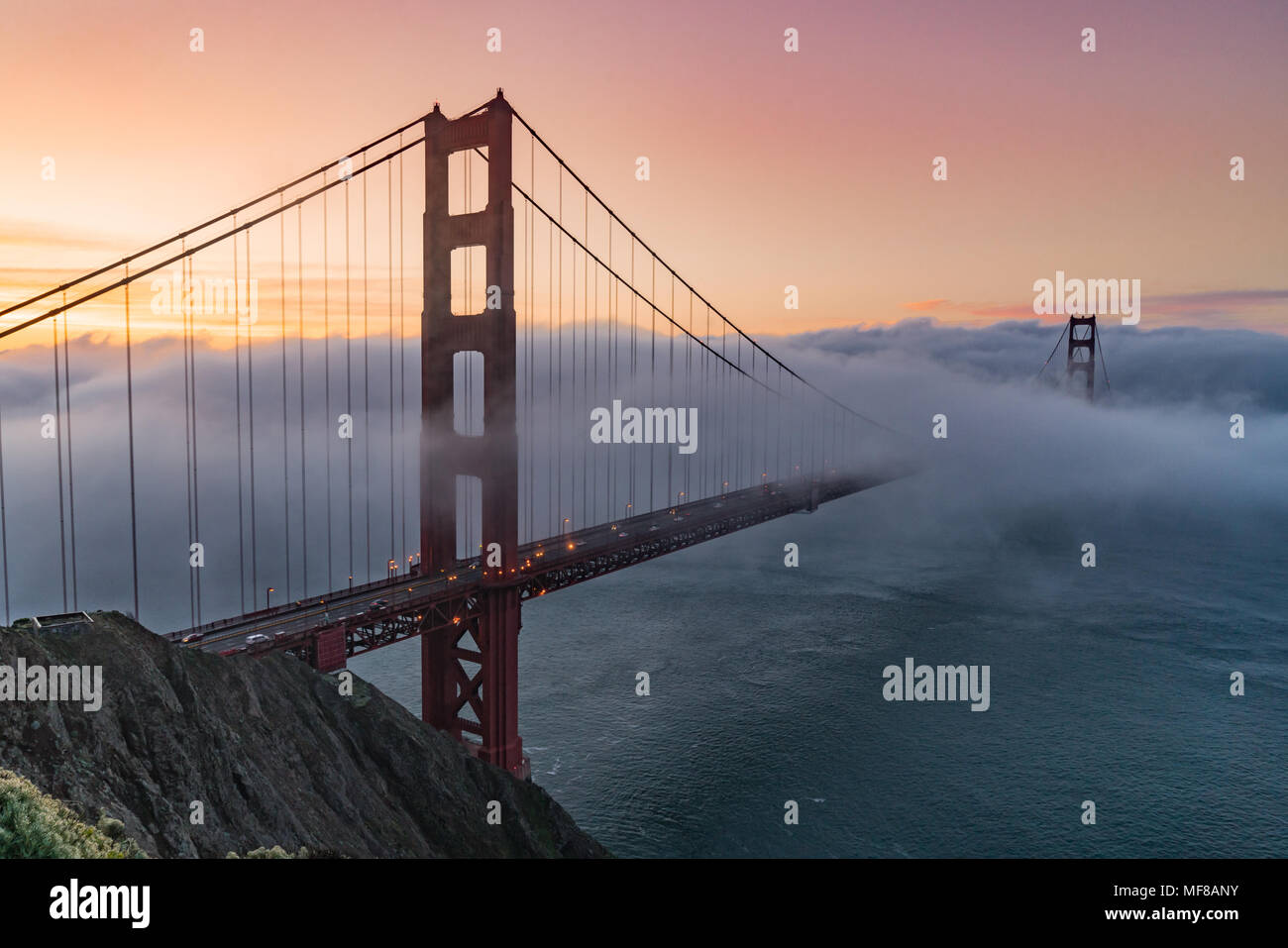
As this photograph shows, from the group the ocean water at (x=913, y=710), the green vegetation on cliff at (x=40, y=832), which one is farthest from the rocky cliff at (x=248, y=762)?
the ocean water at (x=913, y=710)

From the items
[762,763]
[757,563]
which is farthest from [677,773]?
[757,563]

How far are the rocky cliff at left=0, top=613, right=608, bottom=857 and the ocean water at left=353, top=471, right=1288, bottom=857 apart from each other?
1306 cm

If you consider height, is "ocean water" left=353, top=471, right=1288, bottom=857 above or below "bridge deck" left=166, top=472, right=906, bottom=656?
below

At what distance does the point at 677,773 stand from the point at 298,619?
106 feet

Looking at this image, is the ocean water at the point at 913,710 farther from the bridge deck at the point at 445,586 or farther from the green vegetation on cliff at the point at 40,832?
the green vegetation on cliff at the point at 40,832

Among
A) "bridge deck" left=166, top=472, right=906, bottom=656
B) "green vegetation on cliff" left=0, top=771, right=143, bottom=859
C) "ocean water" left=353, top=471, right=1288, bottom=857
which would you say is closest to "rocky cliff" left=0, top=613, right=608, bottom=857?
"bridge deck" left=166, top=472, right=906, bottom=656

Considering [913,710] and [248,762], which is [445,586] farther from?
Answer: [913,710]

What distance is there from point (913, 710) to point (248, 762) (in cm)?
6046

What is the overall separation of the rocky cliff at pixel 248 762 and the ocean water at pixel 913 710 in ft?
42.9

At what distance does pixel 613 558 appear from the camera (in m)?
62.9

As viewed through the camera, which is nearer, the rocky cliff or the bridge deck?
the rocky cliff

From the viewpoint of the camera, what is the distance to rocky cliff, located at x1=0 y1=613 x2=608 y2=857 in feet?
77.3

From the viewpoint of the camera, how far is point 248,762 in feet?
97.1

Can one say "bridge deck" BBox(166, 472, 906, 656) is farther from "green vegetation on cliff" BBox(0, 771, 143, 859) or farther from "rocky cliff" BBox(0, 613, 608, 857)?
"green vegetation on cliff" BBox(0, 771, 143, 859)
